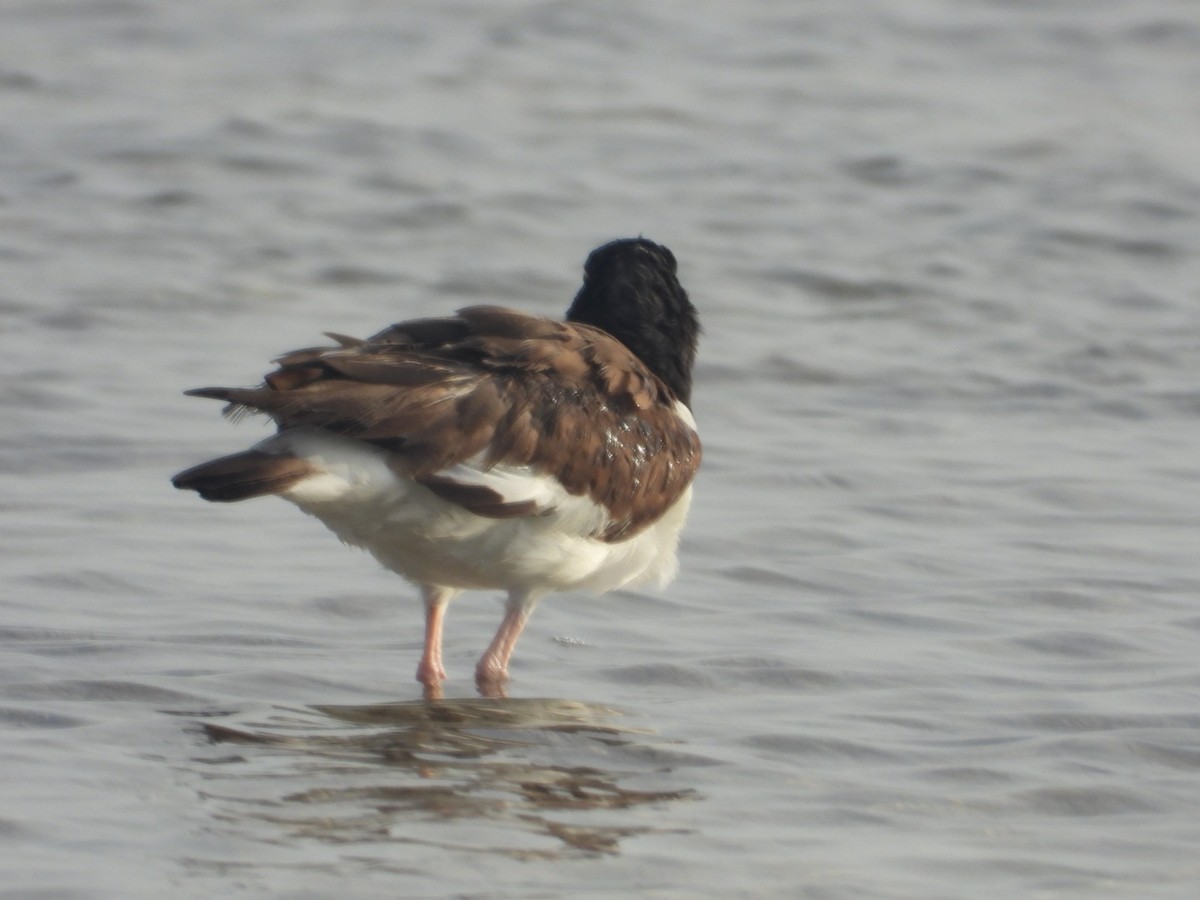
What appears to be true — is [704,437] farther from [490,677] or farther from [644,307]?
[490,677]

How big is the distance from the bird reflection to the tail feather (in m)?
0.69

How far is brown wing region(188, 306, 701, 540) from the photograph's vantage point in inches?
221

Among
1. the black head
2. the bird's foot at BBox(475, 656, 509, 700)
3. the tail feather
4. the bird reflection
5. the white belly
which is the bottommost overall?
the bird's foot at BBox(475, 656, 509, 700)

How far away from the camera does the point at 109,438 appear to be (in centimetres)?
910

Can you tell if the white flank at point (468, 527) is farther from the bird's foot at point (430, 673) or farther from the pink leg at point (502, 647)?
the bird's foot at point (430, 673)

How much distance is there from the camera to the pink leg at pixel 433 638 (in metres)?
6.39

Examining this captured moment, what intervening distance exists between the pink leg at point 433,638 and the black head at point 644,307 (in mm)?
1124

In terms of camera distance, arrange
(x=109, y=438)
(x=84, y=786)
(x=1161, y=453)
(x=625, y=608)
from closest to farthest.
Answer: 1. (x=84, y=786)
2. (x=625, y=608)
3. (x=109, y=438)
4. (x=1161, y=453)

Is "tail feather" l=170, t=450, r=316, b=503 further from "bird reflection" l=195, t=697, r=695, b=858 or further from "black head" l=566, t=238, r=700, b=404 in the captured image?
"black head" l=566, t=238, r=700, b=404

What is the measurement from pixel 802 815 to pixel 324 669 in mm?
1885

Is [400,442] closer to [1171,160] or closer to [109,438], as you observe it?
[109,438]

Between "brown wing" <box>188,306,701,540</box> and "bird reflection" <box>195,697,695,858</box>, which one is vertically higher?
"brown wing" <box>188,306,701,540</box>

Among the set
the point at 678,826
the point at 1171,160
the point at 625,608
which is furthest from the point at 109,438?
the point at 1171,160

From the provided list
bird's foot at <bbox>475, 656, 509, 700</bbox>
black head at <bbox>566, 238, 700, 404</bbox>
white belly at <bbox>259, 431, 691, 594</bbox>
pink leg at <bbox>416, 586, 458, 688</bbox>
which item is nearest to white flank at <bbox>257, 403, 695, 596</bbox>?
white belly at <bbox>259, 431, 691, 594</bbox>
